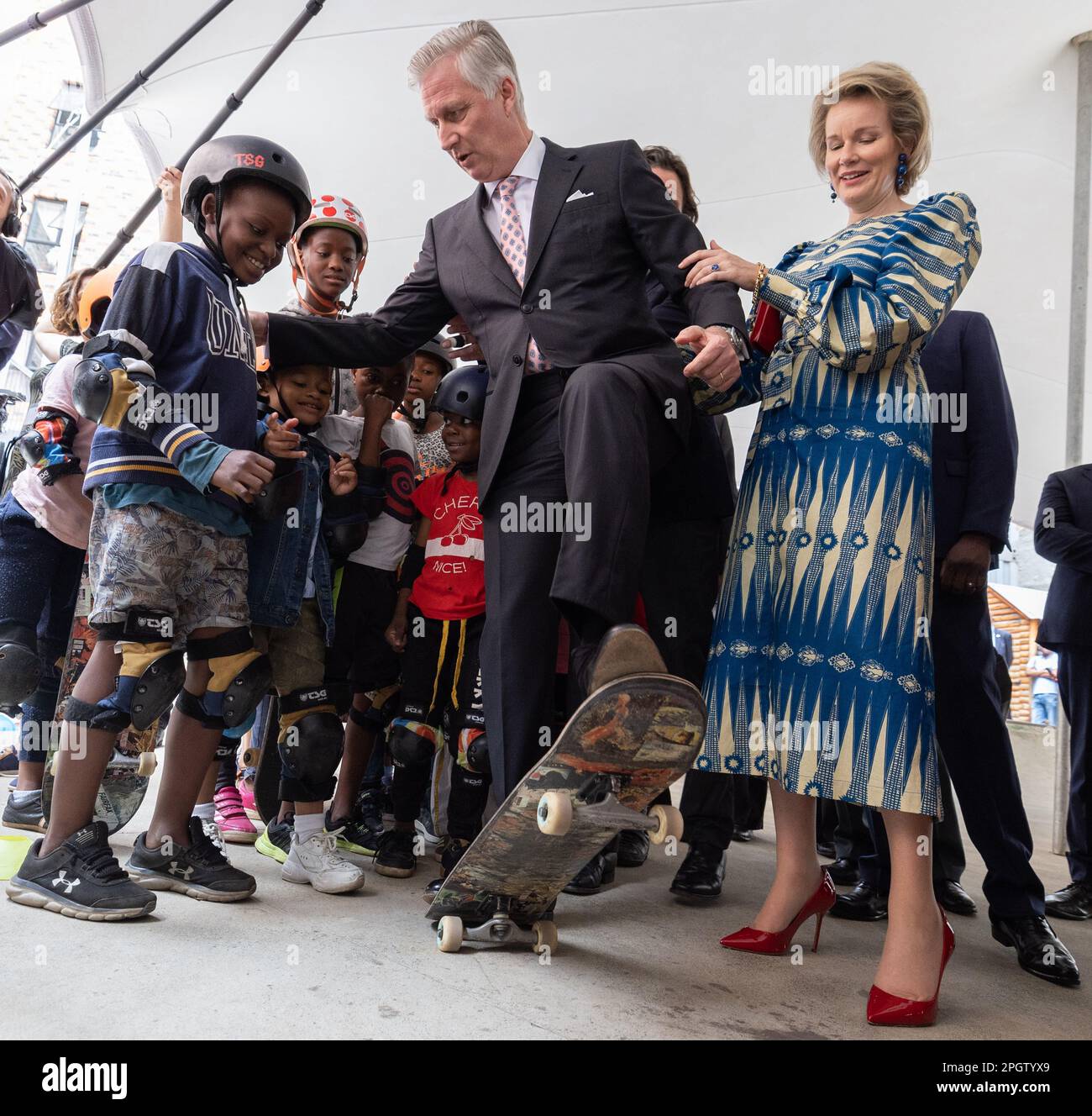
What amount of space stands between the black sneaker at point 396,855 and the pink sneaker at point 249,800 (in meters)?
0.74

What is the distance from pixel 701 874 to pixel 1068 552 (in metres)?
1.70

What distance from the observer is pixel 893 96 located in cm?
180

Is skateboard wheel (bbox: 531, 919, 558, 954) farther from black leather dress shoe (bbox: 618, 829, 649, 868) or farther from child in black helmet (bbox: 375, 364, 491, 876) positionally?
black leather dress shoe (bbox: 618, 829, 649, 868)

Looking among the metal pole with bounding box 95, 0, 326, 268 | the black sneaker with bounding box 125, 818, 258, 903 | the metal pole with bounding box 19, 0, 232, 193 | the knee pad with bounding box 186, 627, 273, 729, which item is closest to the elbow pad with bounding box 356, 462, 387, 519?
the knee pad with bounding box 186, 627, 273, 729

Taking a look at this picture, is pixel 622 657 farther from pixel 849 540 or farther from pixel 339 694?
pixel 339 694

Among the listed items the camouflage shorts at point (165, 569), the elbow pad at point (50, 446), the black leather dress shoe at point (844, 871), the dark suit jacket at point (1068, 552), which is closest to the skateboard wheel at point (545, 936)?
the camouflage shorts at point (165, 569)

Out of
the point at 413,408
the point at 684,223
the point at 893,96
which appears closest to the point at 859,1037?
the point at 684,223

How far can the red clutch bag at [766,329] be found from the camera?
1.86 m

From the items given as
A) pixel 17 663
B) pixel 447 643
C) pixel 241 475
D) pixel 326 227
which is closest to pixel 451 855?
pixel 447 643

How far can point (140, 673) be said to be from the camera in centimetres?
183

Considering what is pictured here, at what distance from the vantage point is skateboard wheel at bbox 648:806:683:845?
57.9 inches

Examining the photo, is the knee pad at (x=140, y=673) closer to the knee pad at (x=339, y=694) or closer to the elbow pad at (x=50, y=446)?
the knee pad at (x=339, y=694)

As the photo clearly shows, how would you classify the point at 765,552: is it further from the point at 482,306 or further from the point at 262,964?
the point at 262,964

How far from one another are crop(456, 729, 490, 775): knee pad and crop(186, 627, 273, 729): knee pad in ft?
1.61
